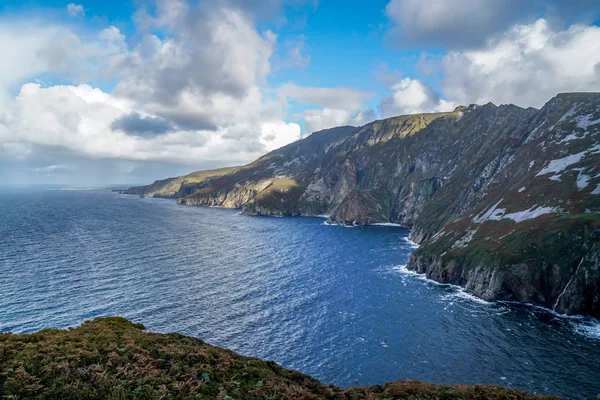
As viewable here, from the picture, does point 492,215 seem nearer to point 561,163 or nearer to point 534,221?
point 534,221

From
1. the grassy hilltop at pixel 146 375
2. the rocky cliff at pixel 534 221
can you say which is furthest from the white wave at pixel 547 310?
the grassy hilltop at pixel 146 375

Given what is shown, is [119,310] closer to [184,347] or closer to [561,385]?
[184,347]

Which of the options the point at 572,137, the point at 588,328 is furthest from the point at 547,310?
the point at 572,137

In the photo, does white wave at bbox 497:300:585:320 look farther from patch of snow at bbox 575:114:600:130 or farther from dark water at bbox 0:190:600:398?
patch of snow at bbox 575:114:600:130

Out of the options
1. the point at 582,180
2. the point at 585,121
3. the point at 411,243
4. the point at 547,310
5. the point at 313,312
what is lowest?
the point at 313,312

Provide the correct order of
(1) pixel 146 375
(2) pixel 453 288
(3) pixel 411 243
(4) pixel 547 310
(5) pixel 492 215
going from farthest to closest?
(3) pixel 411 243, (5) pixel 492 215, (2) pixel 453 288, (4) pixel 547 310, (1) pixel 146 375

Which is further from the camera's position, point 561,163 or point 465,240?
point 561,163
